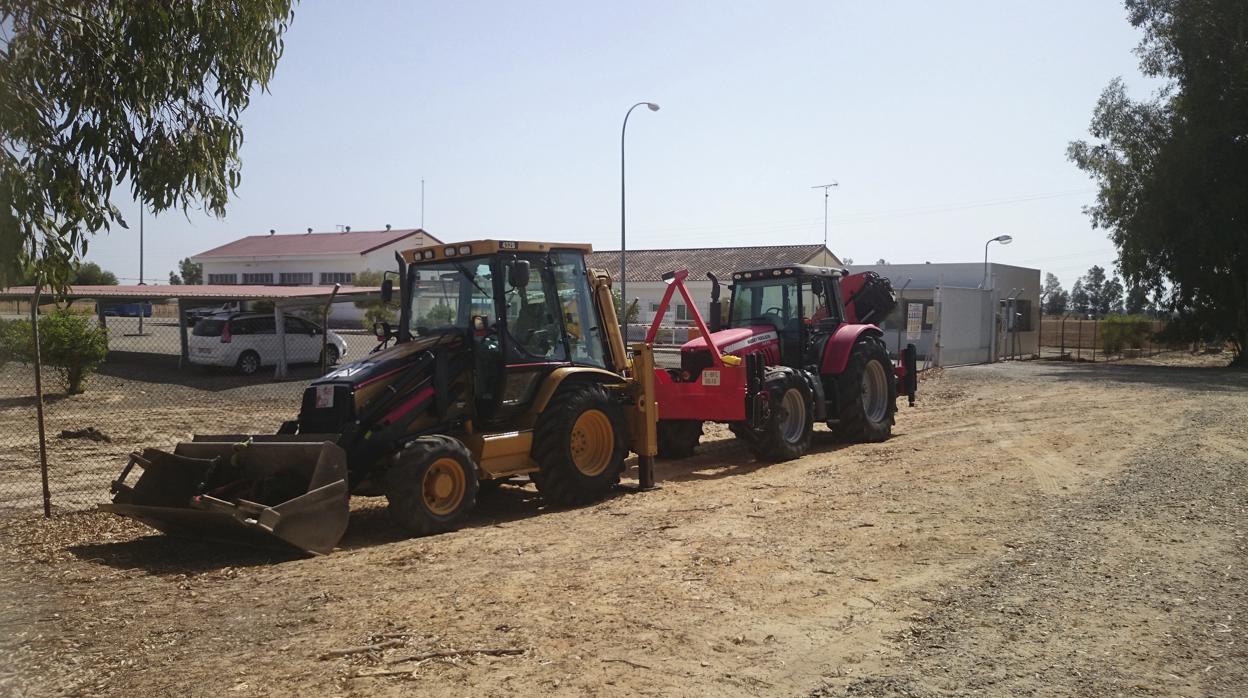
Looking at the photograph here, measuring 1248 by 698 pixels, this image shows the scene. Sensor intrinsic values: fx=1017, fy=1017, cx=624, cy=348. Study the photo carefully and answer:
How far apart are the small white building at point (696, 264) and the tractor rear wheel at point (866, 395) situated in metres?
28.1

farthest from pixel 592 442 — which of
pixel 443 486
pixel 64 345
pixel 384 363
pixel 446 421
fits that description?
pixel 64 345

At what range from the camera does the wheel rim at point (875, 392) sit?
14492 millimetres

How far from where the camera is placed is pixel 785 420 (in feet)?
41.4

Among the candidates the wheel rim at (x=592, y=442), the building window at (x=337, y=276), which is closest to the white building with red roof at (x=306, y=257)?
the building window at (x=337, y=276)

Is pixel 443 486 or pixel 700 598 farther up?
pixel 443 486

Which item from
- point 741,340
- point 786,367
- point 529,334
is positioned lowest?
point 786,367

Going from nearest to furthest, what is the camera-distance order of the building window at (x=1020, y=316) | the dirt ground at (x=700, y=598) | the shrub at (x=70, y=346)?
the dirt ground at (x=700, y=598) → the shrub at (x=70, y=346) → the building window at (x=1020, y=316)

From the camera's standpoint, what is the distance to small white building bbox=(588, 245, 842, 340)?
44.9 meters

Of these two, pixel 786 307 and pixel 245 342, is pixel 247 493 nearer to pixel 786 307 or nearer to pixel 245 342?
pixel 786 307

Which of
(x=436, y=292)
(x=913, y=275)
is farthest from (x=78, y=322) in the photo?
(x=913, y=275)

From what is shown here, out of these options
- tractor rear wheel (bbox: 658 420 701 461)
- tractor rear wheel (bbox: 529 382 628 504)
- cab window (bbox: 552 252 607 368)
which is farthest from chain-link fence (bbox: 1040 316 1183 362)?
tractor rear wheel (bbox: 529 382 628 504)

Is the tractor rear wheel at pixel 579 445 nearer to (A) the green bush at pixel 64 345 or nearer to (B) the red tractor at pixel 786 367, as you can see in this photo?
(B) the red tractor at pixel 786 367

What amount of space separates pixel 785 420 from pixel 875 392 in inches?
102

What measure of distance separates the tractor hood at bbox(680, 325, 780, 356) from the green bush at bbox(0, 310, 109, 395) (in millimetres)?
12349
